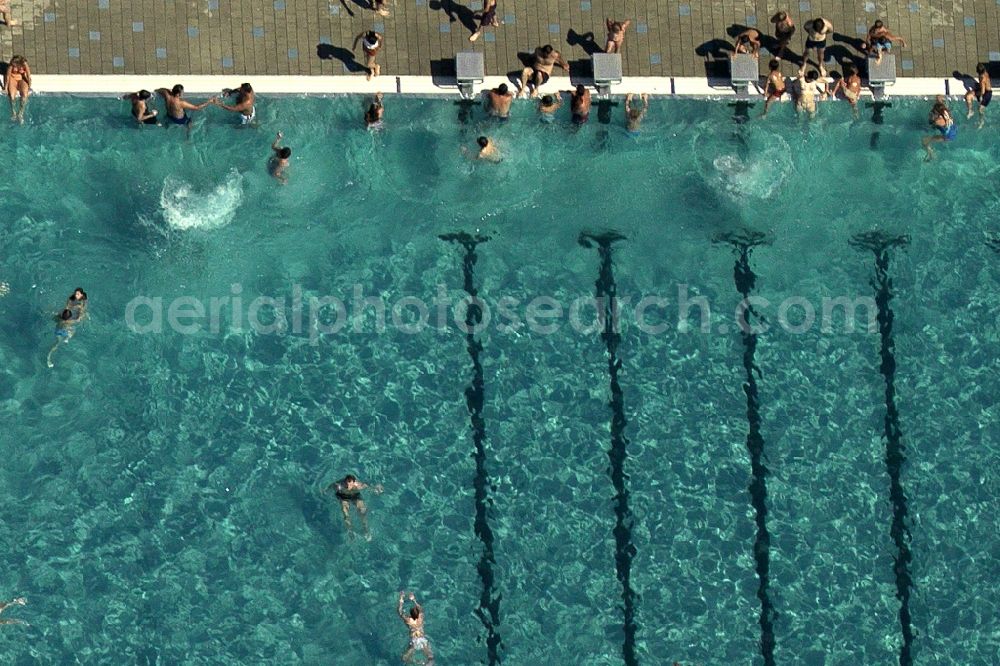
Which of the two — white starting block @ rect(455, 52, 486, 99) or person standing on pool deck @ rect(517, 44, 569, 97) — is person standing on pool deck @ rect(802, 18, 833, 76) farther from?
white starting block @ rect(455, 52, 486, 99)

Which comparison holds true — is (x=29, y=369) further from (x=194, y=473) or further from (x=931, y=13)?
(x=931, y=13)

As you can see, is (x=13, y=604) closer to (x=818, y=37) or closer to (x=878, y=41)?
(x=818, y=37)

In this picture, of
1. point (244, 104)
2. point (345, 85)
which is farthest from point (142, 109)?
point (345, 85)

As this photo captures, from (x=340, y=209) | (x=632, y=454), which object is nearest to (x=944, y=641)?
(x=632, y=454)

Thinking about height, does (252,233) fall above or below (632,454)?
above

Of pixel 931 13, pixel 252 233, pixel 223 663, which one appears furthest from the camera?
pixel 931 13

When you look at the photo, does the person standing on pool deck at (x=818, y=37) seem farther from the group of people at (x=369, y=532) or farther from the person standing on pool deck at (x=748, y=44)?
the group of people at (x=369, y=532)

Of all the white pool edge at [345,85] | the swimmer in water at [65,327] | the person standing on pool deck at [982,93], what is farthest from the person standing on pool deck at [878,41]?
the swimmer in water at [65,327]
